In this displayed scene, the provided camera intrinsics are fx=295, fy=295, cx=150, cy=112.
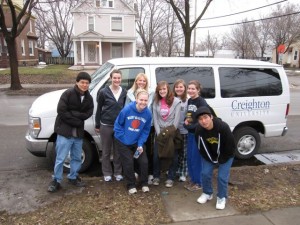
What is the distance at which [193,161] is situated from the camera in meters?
4.31

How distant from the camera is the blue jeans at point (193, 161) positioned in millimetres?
4260

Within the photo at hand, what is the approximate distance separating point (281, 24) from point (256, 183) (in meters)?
43.4

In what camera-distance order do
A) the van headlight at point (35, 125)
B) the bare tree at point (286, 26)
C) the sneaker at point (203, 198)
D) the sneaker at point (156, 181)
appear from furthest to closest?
the bare tree at point (286, 26) → the van headlight at point (35, 125) → the sneaker at point (156, 181) → the sneaker at point (203, 198)

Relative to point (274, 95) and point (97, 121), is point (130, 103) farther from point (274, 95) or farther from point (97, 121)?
point (274, 95)

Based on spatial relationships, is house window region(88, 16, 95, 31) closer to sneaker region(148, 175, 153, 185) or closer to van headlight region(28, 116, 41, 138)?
van headlight region(28, 116, 41, 138)

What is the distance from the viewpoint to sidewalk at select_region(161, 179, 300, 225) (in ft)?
11.3

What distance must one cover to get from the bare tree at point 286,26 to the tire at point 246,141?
40.7 m

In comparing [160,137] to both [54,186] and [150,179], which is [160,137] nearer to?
[150,179]

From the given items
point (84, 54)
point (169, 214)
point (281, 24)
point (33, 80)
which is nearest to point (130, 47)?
point (84, 54)

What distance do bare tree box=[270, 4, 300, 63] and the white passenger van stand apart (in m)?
40.4

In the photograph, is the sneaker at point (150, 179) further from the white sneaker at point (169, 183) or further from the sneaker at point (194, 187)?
the sneaker at point (194, 187)

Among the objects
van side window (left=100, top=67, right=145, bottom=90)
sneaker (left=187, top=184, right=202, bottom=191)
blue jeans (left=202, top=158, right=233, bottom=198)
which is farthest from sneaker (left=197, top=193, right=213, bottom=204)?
van side window (left=100, top=67, right=145, bottom=90)

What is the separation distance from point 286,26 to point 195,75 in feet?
140

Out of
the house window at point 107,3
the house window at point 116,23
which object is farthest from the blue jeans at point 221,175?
the house window at point 107,3
